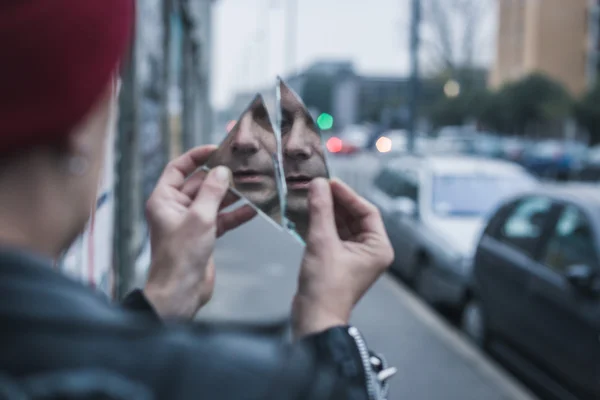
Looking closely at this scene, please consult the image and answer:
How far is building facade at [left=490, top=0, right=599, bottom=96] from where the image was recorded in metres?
58.4

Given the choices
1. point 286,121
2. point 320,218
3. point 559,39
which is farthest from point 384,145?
point 559,39

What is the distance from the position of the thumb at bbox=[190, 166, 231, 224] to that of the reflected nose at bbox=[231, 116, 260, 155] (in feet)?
0.20

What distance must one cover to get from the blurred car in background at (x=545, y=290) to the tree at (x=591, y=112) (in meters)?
40.6

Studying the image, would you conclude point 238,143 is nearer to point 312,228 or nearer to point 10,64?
point 312,228

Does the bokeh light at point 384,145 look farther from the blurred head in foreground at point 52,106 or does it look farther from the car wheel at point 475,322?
the blurred head in foreground at point 52,106

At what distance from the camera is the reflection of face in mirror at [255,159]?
3.84 ft

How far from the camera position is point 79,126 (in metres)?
0.73

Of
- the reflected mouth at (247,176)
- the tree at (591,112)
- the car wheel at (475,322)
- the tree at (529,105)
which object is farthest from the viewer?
the tree at (529,105)

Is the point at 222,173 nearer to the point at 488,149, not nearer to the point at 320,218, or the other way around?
the point at 320,218

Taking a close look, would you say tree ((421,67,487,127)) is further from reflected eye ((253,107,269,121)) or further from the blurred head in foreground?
the blurred head in foreground

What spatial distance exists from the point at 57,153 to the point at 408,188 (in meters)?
8.42

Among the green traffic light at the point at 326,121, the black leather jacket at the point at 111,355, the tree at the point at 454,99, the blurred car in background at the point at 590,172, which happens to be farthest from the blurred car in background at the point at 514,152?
the black leather jacket at the point at 111,355

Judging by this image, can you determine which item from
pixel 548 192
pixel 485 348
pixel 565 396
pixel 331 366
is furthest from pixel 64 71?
pixel 485 348

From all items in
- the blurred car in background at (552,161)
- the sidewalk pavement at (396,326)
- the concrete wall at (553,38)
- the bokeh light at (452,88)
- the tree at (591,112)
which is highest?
the concrete wall at (553,38)
